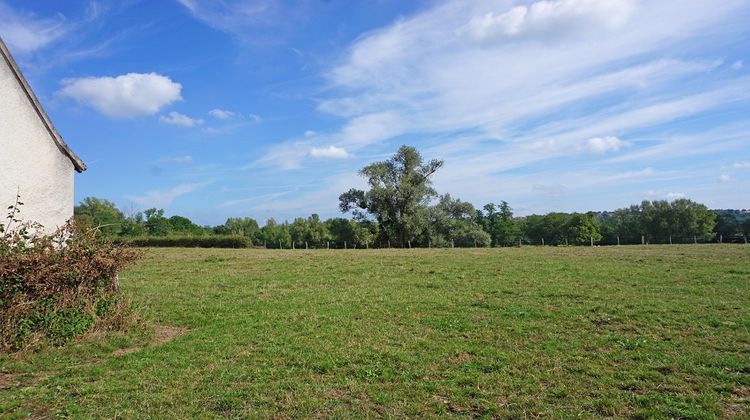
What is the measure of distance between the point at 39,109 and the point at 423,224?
49.2 metres

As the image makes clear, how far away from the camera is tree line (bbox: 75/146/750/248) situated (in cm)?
5881

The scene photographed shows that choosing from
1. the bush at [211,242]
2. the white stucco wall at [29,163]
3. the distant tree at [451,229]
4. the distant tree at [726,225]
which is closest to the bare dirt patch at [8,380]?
the white stucco wall at [29,163]

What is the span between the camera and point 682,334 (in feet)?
29.1

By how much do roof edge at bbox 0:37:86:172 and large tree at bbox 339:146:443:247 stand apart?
1849 inches

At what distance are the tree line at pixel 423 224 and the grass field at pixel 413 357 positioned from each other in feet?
14.6

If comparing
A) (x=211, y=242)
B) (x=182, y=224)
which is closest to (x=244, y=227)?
(x=182, y=224)

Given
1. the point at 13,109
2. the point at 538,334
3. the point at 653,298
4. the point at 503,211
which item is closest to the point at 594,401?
the point at 538,334

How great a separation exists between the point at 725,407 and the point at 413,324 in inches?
224

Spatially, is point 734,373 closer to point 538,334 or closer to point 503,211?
point 538,334

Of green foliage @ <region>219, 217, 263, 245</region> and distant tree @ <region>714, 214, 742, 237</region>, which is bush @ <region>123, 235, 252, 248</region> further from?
distant tree @ <region>714, 214, 742, 237</region>

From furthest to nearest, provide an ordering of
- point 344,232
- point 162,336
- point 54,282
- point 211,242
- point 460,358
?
point 344,232 → point 211,242 → point 162,336 → point 54,282 → point 460,358

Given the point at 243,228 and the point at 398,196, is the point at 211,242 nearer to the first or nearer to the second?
the point at 398,196

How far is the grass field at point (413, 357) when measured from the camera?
581 centimetres

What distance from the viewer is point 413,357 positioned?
25.3ft
